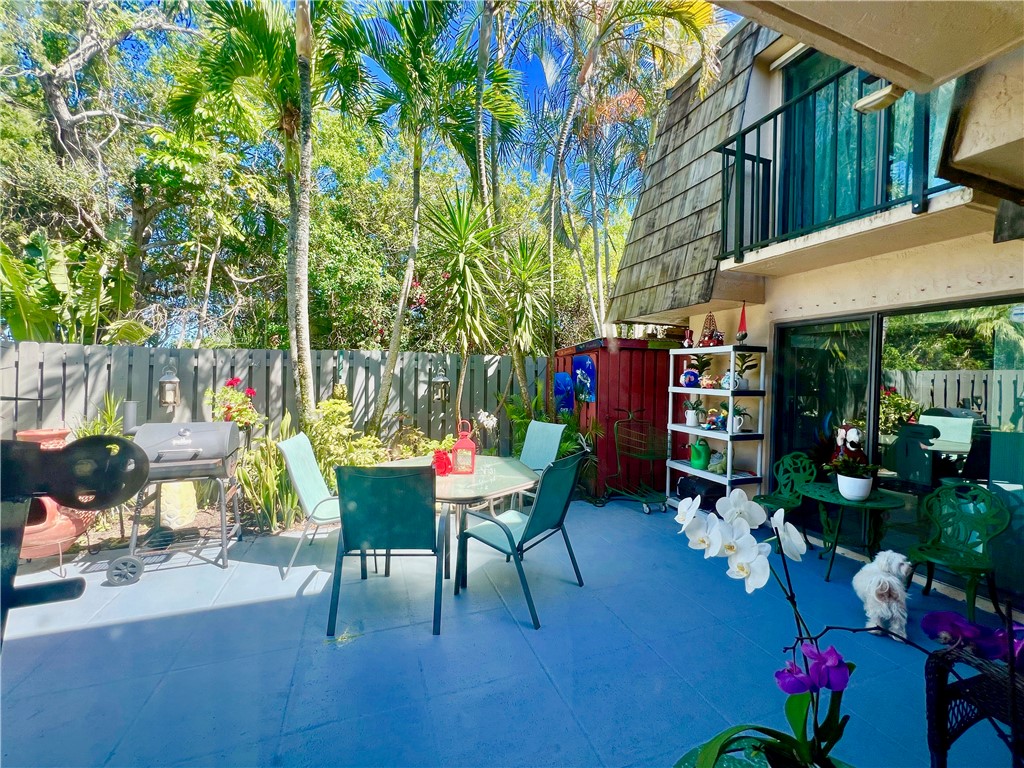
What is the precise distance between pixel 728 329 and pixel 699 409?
921mm

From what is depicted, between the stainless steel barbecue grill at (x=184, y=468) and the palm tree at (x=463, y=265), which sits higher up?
the palm tree at (x=463, y=265)

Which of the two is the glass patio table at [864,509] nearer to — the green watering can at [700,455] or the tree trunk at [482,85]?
the green watering can at [700,455]

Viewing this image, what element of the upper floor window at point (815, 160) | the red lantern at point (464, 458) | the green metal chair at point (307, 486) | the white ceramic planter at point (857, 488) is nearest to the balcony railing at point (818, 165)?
the upper floor window at point (815, 160)

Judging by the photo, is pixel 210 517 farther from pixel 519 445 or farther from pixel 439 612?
pixel 519 445

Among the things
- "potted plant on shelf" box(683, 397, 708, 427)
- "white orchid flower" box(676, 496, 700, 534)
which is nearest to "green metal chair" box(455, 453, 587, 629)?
"white orchid flower" box(676, 496, 700, 534)

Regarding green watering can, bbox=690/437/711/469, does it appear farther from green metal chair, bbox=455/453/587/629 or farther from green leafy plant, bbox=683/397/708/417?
green metal chair, bbox=455/453/587/629

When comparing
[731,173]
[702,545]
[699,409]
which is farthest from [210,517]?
[731,173]

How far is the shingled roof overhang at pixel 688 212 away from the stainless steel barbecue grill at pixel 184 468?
4389 mm

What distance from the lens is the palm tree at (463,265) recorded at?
505 centimetres

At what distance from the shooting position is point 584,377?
18.9 feet

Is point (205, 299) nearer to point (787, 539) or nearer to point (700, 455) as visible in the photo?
point (700, 455)

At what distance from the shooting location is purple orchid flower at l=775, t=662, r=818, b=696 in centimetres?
97

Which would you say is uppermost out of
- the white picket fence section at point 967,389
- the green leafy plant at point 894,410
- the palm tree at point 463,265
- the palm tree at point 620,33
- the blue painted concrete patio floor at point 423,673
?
the palm tree at point 620,33

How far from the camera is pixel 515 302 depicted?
563 centimetres
